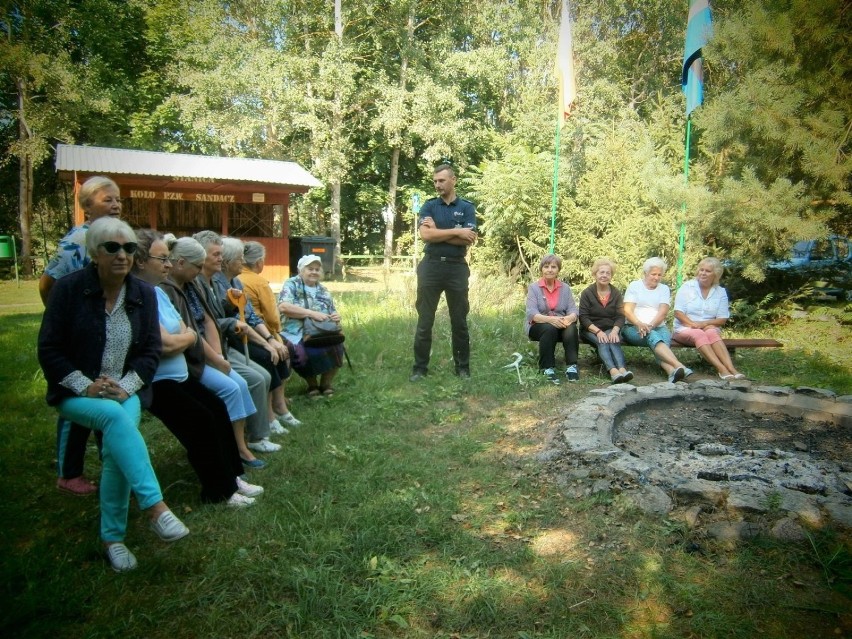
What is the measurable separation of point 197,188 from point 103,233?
43.1 feet

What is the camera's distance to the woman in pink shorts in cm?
598

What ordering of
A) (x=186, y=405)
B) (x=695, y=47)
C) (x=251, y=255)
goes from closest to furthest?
1. (x=186, y=405)
2. (x=251, y=255)
3. (x=695, y=47)

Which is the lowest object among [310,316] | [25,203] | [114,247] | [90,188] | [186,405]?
[186,405]

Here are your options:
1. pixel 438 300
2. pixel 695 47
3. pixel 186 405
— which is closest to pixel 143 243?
pixel 186 405

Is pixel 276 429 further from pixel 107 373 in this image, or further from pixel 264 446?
pixel 107 373

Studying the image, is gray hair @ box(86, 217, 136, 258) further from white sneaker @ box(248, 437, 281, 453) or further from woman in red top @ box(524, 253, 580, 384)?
woman in red top @ box(524, 253, 580, 384)

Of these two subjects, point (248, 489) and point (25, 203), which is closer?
point (248, 489)

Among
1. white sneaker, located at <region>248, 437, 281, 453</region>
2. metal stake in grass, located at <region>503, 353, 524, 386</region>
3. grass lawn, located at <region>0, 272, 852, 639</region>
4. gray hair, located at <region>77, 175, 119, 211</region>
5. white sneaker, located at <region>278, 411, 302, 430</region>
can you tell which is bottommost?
grass lawn, located at <region>0, 272, 852, 639</region>

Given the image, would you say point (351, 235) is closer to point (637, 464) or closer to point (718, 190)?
point (718, 190)

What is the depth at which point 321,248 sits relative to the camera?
1596 centimetres

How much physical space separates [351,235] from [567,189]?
1915cm

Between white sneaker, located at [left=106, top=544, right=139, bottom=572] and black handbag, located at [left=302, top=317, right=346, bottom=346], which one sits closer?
white sneaker, located at [left=106, top=544, right=139, bottom=572]

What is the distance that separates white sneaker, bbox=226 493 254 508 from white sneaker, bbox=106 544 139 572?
0.58 m

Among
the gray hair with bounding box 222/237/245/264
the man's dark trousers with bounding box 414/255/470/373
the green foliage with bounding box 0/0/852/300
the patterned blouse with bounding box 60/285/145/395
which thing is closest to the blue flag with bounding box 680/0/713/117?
the green foliage with bounding box 0/0/852/300
